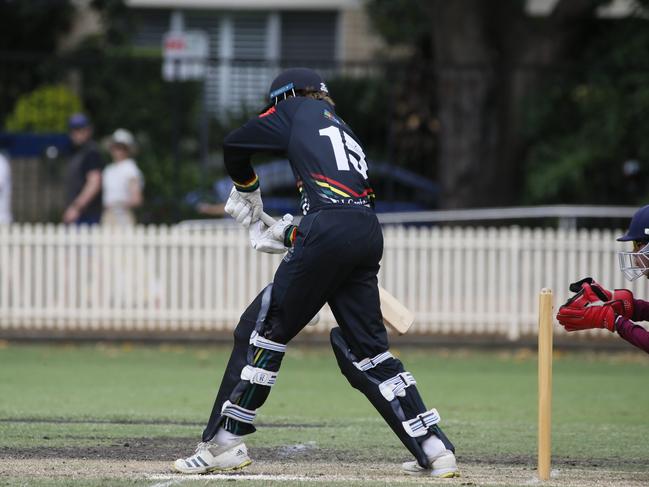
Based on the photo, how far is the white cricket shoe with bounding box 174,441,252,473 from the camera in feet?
21.0

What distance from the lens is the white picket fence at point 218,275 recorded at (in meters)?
13.6

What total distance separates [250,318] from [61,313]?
7557mm

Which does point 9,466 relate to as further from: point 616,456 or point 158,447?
point 616,456

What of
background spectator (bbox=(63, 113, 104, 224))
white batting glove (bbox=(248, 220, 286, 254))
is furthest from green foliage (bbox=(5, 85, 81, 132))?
white batting glove (bbox=(248, 220, 286, 254))

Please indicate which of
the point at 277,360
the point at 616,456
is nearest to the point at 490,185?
the point at 616,456

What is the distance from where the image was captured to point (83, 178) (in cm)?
1443

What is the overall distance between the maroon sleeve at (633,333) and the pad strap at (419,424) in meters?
1.03

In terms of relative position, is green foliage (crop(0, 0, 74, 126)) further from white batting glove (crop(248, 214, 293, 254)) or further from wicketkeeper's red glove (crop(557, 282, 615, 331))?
wicketkeeper's red glove (crop(557, 282, 615, 331))

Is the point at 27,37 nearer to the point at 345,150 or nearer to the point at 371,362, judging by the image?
the point at 345,150

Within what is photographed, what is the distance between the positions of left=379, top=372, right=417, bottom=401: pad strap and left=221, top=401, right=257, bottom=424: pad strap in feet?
2.20

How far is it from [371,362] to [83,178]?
28.4 feet

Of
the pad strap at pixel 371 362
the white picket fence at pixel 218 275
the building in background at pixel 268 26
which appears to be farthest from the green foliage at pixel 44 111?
the pad strap at pixel 371 362

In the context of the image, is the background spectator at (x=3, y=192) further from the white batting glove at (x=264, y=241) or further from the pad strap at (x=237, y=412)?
the pad strap at (x=237, y=412)

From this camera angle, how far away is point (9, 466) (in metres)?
6.45
